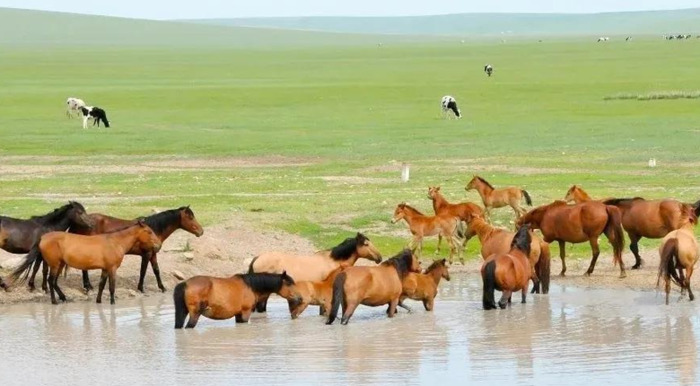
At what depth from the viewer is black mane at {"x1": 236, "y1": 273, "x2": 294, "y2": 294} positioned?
582 inches

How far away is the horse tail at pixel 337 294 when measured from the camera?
14570 mm

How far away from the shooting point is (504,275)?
50.6 ft

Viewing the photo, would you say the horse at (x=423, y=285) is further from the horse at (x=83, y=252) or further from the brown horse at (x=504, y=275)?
the horse at (x=83, y=252)

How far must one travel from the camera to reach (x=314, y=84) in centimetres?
7100

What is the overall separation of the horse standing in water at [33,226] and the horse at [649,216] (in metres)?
6.96

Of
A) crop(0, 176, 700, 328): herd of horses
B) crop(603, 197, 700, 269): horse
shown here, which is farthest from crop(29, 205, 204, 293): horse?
crop(603, 197, 700, 269): horse

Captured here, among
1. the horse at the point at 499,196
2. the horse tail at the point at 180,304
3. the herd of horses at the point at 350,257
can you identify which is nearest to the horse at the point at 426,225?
the herd of horses at the point at 350,257

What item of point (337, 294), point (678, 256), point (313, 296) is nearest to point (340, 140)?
point (678, 256)

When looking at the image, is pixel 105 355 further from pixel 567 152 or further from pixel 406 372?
pixel 567 152

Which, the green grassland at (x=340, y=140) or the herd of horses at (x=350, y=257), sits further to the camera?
the green grassland at (x=340, y=140)

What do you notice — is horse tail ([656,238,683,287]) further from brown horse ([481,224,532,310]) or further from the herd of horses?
brown horse ([481,224,532,310])

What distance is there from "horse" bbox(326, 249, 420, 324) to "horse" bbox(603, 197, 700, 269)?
4.08 m

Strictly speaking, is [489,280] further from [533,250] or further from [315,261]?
[315,261]

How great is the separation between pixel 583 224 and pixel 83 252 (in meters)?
6.48
